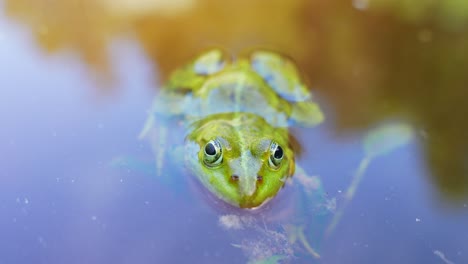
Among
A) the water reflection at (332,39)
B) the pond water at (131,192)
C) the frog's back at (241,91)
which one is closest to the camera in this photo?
the pond water at (131,192)

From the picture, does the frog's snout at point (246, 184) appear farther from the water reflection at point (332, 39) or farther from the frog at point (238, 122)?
the water reflection at point (332, 39)

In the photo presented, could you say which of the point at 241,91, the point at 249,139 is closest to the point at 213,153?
the point at 249,139

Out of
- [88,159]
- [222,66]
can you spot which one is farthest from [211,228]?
[222,66]

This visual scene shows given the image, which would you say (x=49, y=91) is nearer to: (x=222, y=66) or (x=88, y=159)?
(x=88, y=159)

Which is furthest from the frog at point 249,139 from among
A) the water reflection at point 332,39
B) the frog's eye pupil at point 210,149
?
the water reflection at point 332,39

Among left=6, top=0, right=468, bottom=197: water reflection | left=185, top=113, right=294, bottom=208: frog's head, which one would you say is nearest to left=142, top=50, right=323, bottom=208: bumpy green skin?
left=185, top=113, right=294, bottom=208: frog's head

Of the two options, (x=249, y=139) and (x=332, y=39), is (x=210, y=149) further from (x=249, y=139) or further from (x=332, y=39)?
(x=332, y=39)

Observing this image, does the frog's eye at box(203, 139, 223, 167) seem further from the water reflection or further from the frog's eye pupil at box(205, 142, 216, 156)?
the water reflection
